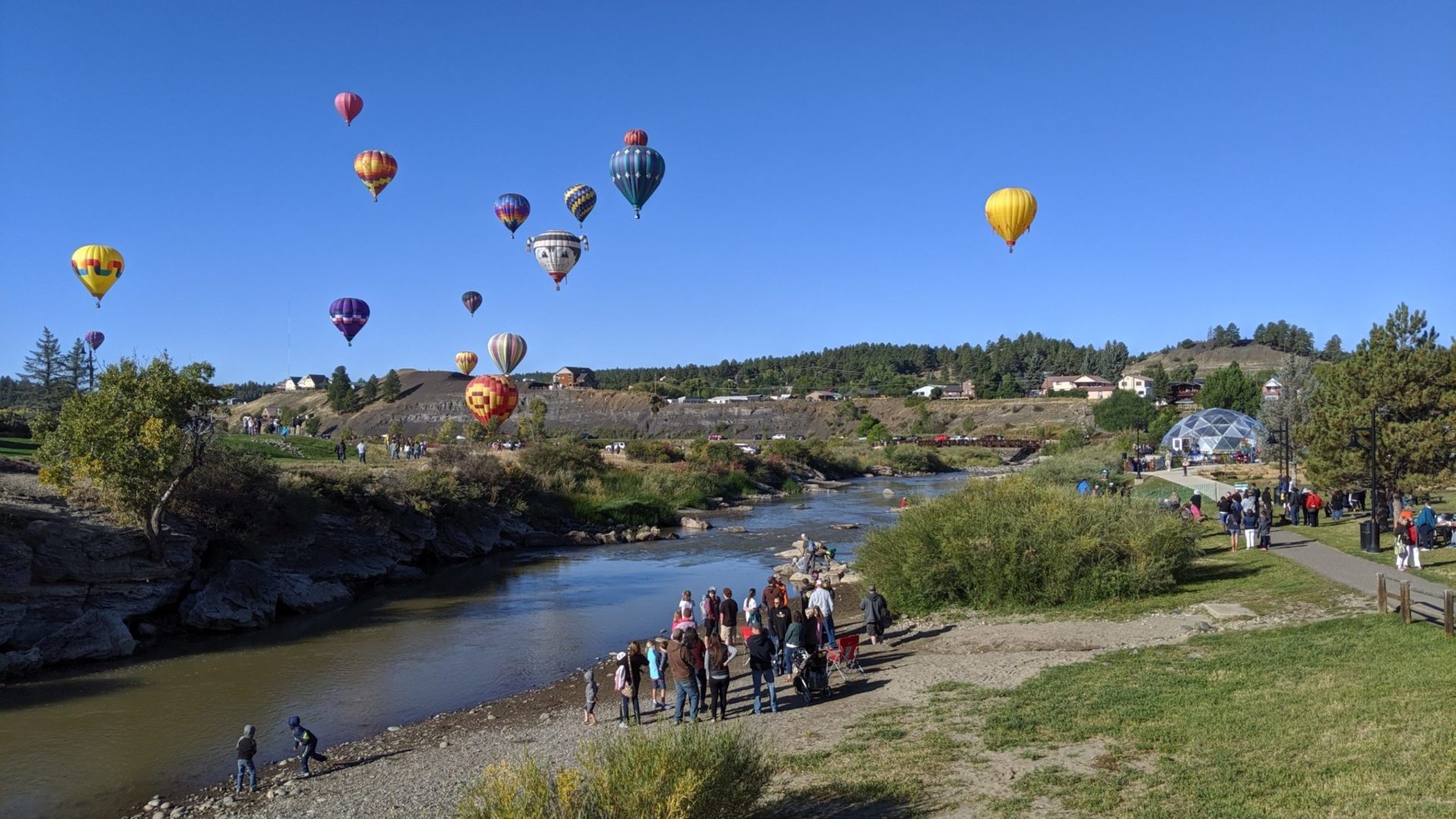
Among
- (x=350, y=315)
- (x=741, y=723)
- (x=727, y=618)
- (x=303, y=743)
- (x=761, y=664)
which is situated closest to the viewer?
(x=741, y=723)

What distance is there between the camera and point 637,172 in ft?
152

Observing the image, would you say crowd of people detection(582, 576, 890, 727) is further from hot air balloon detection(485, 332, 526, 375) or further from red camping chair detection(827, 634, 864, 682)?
hot air balloon detection(485, 332, 526, 375)

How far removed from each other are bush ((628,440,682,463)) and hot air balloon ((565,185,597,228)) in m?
15.1

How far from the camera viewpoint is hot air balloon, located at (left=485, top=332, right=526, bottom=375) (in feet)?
190

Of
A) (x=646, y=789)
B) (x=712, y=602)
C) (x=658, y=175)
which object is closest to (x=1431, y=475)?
(x=712, y=602)

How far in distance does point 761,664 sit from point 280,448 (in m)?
38.9

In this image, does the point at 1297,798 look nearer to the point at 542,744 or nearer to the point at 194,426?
the point at 542,744

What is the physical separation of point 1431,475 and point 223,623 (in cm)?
2958

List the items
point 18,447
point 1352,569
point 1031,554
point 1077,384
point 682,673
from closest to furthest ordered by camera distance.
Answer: point 682,673 → point 1352,569 → point 1031,554 → point 18,447 → point 1077,384

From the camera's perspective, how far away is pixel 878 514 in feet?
158

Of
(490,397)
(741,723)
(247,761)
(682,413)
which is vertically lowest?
(247,761)

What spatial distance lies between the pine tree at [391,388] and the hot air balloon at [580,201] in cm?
6746

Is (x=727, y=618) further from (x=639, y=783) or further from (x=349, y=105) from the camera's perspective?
(x=349, y=105)

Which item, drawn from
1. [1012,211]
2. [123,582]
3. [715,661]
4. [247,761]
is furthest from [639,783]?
[1012,211]
